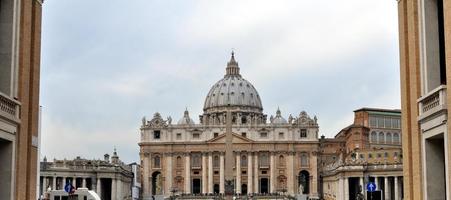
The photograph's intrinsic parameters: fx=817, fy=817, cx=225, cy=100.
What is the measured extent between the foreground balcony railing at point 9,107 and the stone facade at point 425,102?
406 inches

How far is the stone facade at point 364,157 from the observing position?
453 feet

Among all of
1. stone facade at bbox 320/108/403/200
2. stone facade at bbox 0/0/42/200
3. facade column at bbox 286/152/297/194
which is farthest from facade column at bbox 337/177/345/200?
stone facade at bbox 0/0/42/200

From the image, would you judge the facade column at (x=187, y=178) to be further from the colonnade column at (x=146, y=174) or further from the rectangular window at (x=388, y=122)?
the rectangular window at (x=388, y=122)

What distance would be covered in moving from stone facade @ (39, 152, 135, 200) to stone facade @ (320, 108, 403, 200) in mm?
41438

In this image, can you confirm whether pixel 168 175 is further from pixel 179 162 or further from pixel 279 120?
pixel 279 120

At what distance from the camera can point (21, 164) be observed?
21.0m

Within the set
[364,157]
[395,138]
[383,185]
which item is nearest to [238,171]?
[364,157]

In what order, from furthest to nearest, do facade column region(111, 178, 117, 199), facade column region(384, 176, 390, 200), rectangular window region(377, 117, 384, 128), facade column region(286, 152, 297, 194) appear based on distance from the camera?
1. rectangular window region(377, 117, 384, 128)
2. facade column region(286, 152, 297, 194)
3. facade column region(111, 178, 117, 199)
4. facade column region(384, 176, 390, 200)

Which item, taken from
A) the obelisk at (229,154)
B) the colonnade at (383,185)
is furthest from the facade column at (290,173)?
the obelisk at (229,154)

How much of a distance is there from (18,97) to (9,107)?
92 cm

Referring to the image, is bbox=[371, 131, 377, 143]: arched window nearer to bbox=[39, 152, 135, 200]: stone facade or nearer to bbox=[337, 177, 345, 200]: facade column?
bbox=[337, 177, 345, 200]: facade column

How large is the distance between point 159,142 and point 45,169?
1945 inches

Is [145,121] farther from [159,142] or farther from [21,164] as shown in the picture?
[21,164]

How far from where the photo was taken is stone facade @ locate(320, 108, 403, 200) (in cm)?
13816
